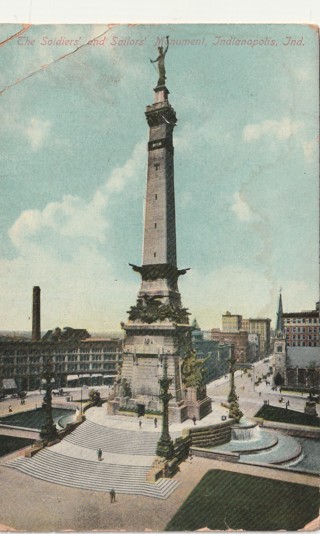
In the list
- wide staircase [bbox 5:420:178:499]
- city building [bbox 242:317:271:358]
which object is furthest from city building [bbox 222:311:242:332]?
city building [bbox 242:317:271:358]

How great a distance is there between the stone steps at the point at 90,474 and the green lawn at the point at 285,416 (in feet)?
48.4

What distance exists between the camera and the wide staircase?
56.3 ft

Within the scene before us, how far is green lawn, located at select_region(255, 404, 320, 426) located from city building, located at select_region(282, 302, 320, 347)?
5.43 metres

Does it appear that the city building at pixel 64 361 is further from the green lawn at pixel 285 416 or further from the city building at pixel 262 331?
the city building at pixel 262 331

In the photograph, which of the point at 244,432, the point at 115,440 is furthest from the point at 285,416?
the point at 115,440

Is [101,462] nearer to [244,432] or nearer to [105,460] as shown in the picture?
[105,460]

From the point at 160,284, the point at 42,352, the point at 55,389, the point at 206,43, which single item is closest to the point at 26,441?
the point at 160,284

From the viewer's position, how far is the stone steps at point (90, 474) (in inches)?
663

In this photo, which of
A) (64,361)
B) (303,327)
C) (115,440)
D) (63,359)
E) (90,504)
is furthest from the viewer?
(64,361)

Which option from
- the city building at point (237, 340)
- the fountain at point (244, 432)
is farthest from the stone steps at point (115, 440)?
the city building at point (237, 340)

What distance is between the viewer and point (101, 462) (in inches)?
747

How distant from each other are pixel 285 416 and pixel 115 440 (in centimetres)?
1610

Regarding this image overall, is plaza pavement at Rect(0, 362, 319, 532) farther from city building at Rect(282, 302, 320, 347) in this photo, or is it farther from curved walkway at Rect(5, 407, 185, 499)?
city building at Rect(282, 302, 320, 347)
